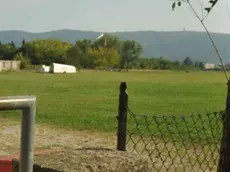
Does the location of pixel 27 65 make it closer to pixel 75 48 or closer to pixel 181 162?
pixel 75 48

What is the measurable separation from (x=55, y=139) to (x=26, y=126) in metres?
9.17

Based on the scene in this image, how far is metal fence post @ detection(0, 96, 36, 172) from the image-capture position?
1.76m

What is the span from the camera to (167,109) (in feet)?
61.1

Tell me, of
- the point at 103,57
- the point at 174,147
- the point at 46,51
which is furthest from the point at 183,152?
the point at 103,57

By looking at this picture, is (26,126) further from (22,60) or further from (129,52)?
(129,52)

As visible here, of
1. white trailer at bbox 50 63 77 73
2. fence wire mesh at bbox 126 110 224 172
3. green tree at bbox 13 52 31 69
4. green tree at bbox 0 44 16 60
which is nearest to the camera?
fence wire mesh at bbox 126 110 224 172

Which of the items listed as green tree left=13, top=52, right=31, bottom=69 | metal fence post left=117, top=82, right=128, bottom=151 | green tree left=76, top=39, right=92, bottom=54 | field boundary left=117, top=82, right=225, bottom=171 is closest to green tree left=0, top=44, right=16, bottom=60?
green tree left=13, top=52, right=31, bottom=69

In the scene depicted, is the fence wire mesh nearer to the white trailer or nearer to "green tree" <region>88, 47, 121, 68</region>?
the white trailer

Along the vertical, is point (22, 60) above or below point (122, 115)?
below

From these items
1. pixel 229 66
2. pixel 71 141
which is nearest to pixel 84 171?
pixel 229 66

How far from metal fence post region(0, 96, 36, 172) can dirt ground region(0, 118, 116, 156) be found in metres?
7.17

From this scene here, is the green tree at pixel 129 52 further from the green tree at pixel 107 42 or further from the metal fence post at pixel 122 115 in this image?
the metal fence post at pixel 122 115

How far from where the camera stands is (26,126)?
177cm

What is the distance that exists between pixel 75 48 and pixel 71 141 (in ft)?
305
